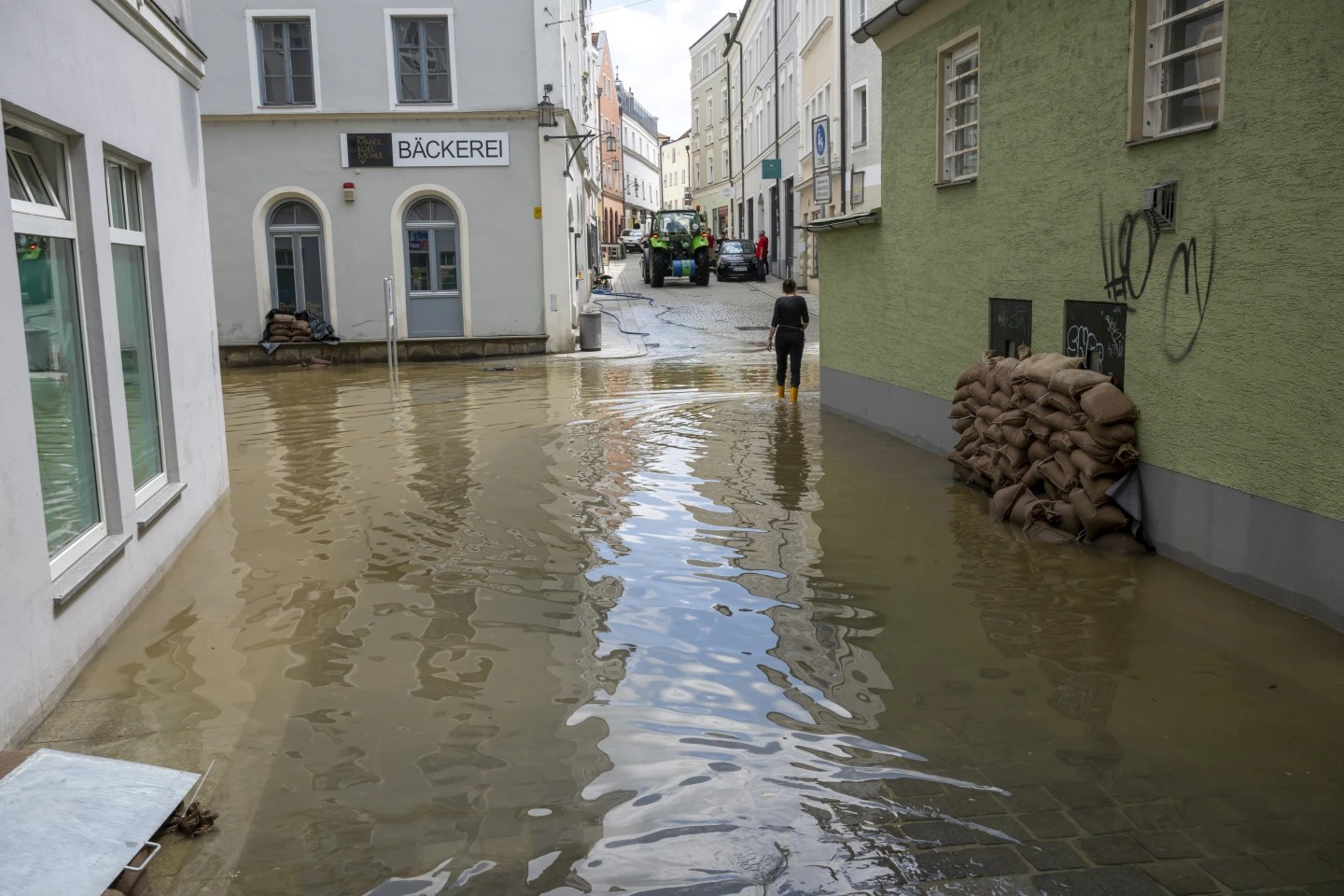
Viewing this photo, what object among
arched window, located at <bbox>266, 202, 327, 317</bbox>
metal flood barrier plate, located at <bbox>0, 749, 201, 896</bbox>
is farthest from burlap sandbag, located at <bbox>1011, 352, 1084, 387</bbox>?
arched window, located at <bbox>266, 202, 327, 317</bbox>

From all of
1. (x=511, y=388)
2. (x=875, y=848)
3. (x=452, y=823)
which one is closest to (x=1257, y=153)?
(x=875, y=848)

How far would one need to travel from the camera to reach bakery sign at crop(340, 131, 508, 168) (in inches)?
913

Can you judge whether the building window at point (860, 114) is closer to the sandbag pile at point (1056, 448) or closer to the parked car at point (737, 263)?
the parked car at point (737, 263)

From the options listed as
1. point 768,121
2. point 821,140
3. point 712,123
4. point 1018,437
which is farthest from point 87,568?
point 712,123

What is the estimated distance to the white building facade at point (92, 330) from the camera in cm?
513

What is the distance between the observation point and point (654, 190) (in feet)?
302

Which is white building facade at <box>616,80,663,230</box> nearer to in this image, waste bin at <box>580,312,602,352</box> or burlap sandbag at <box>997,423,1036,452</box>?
waste bin at <box>580,312,602,352</box>

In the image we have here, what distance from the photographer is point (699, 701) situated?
518 cm

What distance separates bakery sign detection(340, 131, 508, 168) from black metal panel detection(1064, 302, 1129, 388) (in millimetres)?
16513

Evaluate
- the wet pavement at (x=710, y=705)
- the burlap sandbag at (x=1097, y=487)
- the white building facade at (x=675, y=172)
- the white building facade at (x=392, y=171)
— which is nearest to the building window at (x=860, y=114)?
the white building facade at (x=392, y=171)

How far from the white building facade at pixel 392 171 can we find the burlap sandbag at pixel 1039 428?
53.2 ft

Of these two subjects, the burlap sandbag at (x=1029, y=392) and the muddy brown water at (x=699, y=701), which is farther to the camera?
the burlap sandbag at (x=1029, y=392)

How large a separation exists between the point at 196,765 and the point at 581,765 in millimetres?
1489

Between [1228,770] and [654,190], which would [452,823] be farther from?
[654,190]
